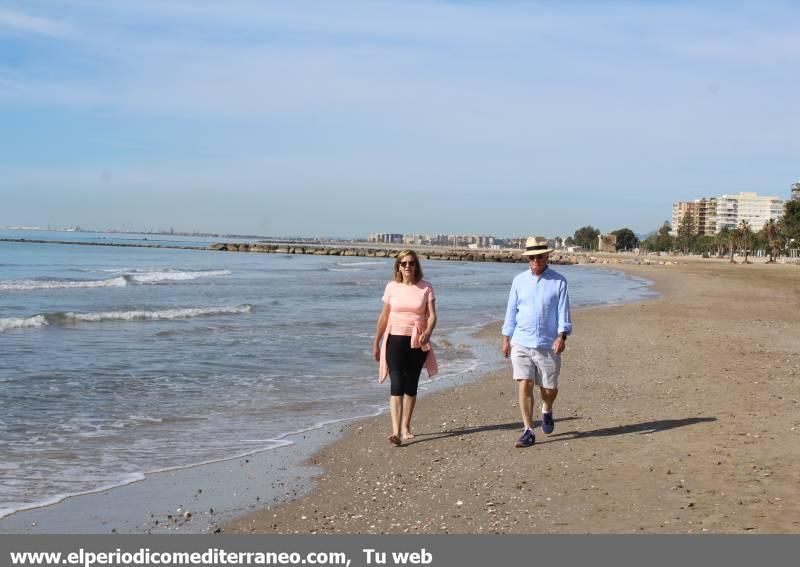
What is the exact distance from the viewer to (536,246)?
709 cm

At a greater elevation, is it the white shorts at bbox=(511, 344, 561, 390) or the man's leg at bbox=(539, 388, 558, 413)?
the white shorts at bbox=(511, 344, 561, 390)

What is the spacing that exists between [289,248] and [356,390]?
122159 mm

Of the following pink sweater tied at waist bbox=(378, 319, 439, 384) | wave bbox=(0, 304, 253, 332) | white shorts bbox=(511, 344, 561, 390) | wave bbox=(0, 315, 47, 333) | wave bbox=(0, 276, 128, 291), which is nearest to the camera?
white shorts bbox=(511, 344, 561, 390)

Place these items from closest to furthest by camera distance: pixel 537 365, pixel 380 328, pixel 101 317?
pixel 537 365
pixel 380 328
pixel 101 317

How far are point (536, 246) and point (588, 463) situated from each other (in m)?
1.82

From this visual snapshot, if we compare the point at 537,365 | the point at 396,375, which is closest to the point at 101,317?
the point at 396,375

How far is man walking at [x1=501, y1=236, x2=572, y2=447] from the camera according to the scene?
6.92m

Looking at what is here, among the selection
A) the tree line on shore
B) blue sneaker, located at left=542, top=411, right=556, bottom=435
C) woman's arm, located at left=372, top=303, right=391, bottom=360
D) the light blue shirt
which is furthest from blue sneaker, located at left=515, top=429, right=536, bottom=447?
the tree line on shore

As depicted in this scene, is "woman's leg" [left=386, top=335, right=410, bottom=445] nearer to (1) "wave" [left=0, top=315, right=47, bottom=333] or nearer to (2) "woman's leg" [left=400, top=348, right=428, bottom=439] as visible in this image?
(2) "woman's leg" [left=400, top=348, right=428, bottom=439]

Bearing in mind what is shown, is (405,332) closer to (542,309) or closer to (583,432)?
(542,309)

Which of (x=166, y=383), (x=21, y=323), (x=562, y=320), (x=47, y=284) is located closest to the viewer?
(x=562, y=320)

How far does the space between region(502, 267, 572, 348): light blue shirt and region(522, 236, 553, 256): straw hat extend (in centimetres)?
17

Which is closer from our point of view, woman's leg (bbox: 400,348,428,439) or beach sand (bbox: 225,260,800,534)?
beach sand (bbox: 225,260,800,534)

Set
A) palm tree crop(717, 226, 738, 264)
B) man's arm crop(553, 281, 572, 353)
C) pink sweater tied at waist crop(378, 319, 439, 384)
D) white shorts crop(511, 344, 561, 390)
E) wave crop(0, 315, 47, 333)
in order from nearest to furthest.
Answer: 1. man's arm crop(553, 281, 572, 353)
2. white shorts crop(511, 344, 561, 390)
3. pink sweater tied at waist crop(378, 319, 439, 384)
4. wave crop(0, 315, 47, 333)
5. palm tree crop(717, 226, 738, 264)
